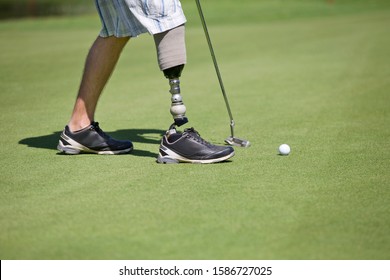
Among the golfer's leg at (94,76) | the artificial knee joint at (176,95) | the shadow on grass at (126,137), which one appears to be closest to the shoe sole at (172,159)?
the artificial knee joint at (176,95)

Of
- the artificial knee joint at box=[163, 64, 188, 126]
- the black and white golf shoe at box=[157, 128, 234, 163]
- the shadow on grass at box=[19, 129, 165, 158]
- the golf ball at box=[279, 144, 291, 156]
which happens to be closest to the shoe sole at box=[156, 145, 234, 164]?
the black and white golf shoe at box=[157, 128, 234, 163]

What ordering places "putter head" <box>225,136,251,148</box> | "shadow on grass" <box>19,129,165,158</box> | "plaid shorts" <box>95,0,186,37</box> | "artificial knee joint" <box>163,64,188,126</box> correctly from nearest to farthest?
"plaid shorts" <box>95,0,186,37</box>, "artificial knee joint" <box>163,64,188,126</box>, "putter head" <box>225,136,251,148</box>, "shadow on grass" <box>19,129,165,158</box>

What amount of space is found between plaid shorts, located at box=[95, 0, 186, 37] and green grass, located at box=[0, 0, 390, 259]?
0.89 m

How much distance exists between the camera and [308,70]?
10609mm

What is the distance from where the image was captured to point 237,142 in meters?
5.45

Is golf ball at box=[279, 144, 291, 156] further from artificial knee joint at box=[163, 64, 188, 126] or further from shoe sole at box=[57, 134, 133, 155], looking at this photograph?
shoe sole at box=[57, 134, 133, 155]

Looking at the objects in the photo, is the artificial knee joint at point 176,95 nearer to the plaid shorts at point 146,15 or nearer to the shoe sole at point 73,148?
the plaid shorts at point 146,15

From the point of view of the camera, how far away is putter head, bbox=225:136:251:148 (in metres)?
5.41

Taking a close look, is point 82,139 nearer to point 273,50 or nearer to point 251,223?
point 251,223

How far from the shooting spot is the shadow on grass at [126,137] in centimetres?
560

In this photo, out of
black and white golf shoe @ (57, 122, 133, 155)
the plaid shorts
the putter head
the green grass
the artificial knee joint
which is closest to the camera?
the green grass

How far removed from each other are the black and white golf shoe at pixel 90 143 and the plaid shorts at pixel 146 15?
0.75 metres

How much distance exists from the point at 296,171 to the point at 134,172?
101 cm

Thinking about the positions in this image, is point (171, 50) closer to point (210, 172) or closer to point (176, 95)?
point (176, 95)
